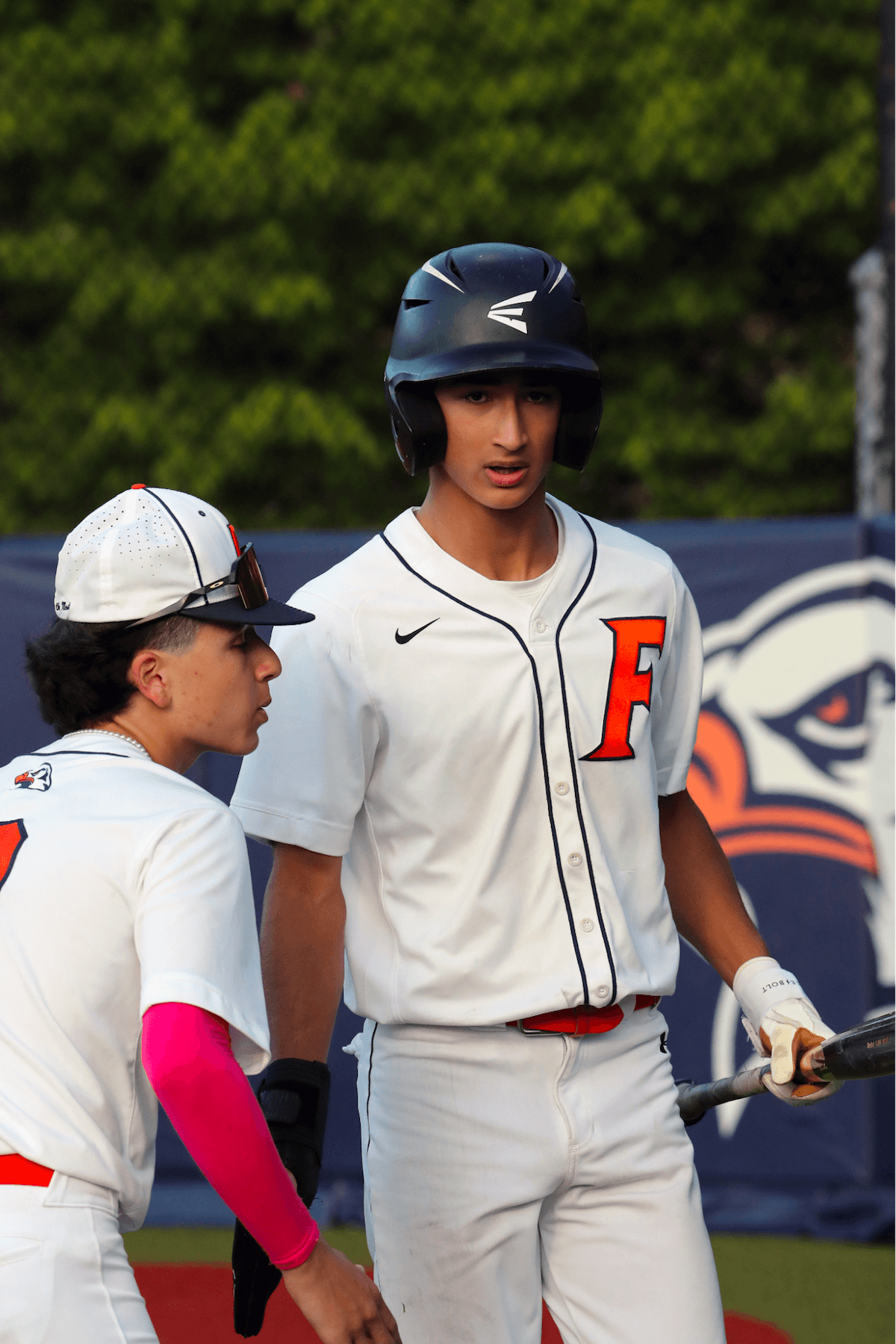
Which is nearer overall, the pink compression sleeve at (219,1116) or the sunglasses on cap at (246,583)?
the pink compression sleeve at (219,1116)

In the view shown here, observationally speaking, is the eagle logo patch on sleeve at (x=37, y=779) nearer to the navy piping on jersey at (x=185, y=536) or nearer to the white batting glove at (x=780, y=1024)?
the navy piping on jersey at (x=185, y=536)

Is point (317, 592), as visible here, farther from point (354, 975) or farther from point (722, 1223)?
point (722, 1223)

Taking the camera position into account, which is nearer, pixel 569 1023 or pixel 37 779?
pixel 37 779

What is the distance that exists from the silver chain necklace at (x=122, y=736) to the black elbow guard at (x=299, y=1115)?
57 cm

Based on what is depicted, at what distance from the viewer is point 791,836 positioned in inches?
213

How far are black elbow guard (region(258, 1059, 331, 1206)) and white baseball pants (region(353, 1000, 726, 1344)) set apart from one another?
0.52 ft

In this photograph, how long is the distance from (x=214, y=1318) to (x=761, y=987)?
2440 millimetres

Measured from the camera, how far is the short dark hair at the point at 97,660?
2125mm

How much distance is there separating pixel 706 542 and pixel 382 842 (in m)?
3.24

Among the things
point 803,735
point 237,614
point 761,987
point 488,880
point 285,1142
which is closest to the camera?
point 237,614

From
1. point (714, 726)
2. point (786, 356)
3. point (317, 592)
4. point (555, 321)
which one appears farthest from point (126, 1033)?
point (786, 356)

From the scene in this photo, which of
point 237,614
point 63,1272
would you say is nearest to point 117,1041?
point 63,1272

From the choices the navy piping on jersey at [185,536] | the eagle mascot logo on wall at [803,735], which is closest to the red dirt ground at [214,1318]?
the eagle mascot logo on wall at [803,735]

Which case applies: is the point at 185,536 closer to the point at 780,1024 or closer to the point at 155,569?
the point at 155,569
